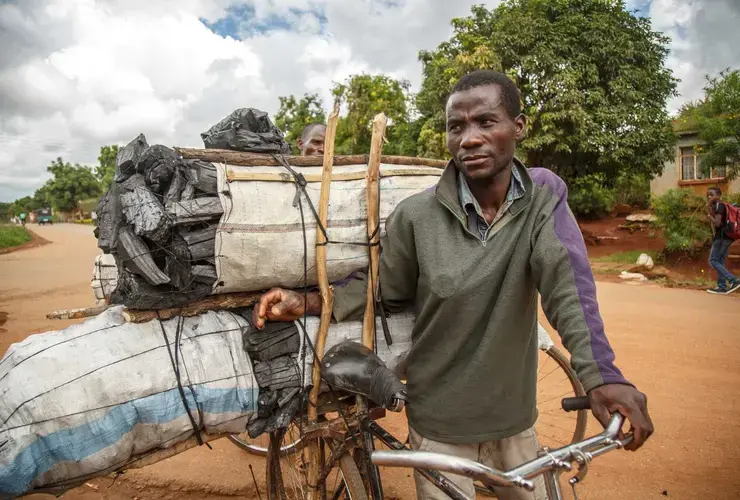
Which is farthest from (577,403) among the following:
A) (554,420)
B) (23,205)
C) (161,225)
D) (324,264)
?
(23,205)

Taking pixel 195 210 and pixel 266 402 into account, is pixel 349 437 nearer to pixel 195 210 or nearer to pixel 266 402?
pixel 266 402

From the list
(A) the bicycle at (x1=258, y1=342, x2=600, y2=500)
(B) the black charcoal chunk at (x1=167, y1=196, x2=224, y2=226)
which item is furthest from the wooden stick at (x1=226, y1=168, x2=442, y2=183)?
(A) the bicycle at (x1=258, y1=342, x2=600, y2=500)

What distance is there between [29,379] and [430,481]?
1.31 m

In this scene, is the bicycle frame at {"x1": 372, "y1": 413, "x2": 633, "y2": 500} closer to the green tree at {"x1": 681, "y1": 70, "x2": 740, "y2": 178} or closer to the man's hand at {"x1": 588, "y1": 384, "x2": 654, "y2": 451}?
the man's hand at {"x1": 588, "y1": 384, "x2": 654, "y2": 451}

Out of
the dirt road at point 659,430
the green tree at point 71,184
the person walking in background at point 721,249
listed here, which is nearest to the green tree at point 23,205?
the green tree at point 71,184

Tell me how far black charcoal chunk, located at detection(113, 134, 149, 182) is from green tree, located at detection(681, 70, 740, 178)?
14.4m

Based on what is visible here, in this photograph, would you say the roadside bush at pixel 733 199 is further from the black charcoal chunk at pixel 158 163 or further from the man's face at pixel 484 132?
the black charcoal chunk at pixel 158 163

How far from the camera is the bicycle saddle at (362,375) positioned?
5.36 ft

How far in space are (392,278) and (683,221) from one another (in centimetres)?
1353

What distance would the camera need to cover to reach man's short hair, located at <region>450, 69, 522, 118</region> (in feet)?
5.42

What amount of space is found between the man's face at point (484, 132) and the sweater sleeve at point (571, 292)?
21 centimetres

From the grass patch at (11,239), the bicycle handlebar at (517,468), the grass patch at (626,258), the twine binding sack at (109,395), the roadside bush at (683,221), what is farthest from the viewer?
the grass patch at (11,239)

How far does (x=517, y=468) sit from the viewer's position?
1142 millimetres

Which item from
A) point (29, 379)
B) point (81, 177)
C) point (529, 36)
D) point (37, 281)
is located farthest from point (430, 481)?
point (81, 177)
